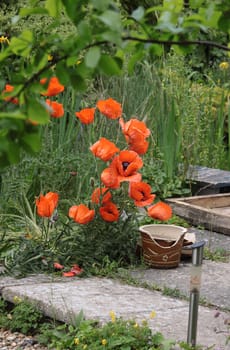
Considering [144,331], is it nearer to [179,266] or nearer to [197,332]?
[197,332]


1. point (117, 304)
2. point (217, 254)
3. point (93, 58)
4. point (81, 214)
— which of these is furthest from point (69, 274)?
point (93, 58)

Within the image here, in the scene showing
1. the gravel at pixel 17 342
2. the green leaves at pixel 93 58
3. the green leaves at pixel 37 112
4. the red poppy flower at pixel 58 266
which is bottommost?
the gravel at pixel 17 342

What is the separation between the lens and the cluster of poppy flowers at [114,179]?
4.59 metres

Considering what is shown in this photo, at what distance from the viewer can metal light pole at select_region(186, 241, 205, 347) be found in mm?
3309

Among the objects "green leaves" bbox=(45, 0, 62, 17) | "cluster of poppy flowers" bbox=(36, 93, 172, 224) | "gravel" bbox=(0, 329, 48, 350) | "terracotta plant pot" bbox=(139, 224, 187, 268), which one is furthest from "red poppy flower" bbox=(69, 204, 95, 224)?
"green leaves" bbox=(45, 0, 62, 17)

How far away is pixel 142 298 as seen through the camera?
417 cm

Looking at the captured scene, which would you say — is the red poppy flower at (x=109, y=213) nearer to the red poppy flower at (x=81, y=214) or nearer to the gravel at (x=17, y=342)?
the red poppy flower at (x=81, y=214)

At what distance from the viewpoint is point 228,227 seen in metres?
5.84

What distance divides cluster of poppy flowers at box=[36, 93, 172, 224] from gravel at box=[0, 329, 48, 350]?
80 cm

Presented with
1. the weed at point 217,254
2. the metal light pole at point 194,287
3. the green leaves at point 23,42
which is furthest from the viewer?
the weed at point 217,254

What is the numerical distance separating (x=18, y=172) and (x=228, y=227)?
1.47 meters

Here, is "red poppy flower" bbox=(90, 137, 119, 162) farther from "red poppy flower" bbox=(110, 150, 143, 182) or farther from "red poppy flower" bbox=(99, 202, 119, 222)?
"red poppy flower" bbox=(99, 202, 119, 222)

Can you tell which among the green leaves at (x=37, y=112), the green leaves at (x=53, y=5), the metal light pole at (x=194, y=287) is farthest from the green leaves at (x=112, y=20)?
the metal light pole at (x=194, y=287)

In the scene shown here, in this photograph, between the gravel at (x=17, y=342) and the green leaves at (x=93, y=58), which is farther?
the gravel at (x=17, y=342)
